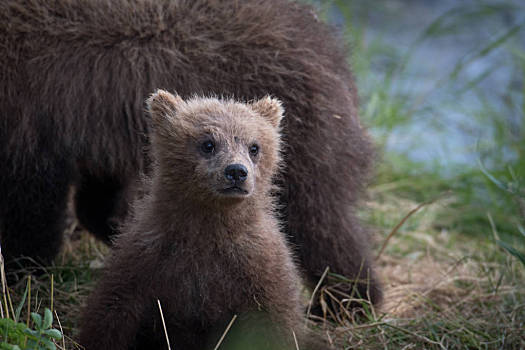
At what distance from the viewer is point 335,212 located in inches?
177

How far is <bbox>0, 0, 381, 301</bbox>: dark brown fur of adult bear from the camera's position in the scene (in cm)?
447

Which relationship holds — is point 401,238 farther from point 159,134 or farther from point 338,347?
point 159,134

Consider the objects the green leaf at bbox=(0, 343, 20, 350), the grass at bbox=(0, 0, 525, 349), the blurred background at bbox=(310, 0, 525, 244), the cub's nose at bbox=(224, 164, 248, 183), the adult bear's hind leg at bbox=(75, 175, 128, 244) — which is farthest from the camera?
the blurred background at bbox=(310, 0, 525, 244)

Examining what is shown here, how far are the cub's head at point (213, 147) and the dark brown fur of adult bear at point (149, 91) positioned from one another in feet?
2.48

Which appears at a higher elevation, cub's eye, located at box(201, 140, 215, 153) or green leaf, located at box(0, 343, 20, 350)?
cub's eye, located at box(201, 140, 215, 153)

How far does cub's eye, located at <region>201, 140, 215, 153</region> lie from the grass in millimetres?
1115

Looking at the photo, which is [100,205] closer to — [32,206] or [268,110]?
[32,206]

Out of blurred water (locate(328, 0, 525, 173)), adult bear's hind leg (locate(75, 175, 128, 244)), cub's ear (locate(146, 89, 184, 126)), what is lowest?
adult bear's hind leg (locate(75, 175, 128, 244))

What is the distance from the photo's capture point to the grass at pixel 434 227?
14.6 feet

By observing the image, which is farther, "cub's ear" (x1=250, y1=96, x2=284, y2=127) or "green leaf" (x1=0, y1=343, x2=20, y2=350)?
"cub's ear" (x1=250, y1=96, x2=284, y2=127)

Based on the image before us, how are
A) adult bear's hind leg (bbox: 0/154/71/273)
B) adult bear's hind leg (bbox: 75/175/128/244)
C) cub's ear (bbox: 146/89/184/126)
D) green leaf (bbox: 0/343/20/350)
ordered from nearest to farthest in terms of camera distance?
green leaf (bbox: 0/343/20/350)
cub's ear (bbox: 146/89/184/126)
adult bear's hind leg (bbox: 0/154/71/273)
adult bear's hind leg (bbox: 75/175/128/244)

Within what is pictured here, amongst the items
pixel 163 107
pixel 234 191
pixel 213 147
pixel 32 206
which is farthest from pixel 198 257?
pixel 32 206

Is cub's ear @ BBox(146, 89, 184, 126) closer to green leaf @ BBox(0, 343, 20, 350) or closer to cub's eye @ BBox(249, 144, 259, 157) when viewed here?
cub's eye @ BBox(249, 144, 259, 157)

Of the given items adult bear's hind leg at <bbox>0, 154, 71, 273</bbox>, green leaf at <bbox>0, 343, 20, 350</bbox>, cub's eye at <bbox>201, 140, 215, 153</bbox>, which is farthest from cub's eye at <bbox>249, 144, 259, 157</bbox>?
adult bear's hind leg at <bbox>0, 154, 71, 273</bbox>
